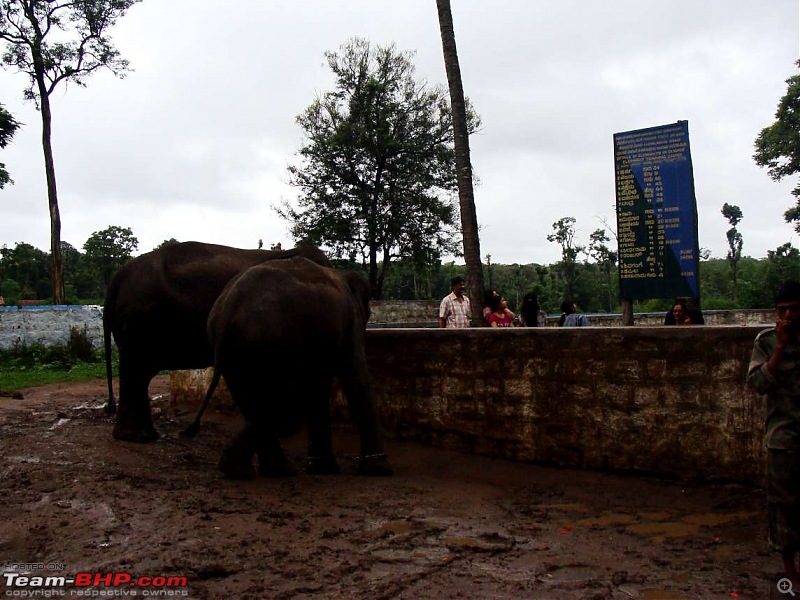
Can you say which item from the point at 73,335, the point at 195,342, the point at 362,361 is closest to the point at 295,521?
the point at 362,361

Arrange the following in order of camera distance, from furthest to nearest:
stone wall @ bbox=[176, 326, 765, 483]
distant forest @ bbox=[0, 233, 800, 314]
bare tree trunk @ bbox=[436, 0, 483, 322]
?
distant forest @ bbox=[0, 233, 800, 314], bare tree trunk @ bbox=[436, 0, 483, 322], stone wall @ bbox=[176, 326, 765, 483]

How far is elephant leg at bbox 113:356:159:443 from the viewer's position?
287 inches

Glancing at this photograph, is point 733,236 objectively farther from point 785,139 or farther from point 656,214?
point 656,214

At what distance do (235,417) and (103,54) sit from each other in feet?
56.3

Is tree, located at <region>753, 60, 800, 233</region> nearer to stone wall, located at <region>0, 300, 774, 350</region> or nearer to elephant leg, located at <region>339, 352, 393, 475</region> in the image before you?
stone wall, located at <region>0, 300, 774, 350</region>

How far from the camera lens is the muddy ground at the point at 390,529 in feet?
11.5

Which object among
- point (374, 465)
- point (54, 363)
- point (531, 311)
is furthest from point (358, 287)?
point (54, 363)

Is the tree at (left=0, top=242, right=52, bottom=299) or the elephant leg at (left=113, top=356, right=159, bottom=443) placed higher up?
the tree at (left=0, top=242, right=52, bottom=299)

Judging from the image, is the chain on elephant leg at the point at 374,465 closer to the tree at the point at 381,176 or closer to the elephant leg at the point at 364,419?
the elephant leg at the point at 364,419

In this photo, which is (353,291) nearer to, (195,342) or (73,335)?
(195,342)

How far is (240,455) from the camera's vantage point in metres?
5.54

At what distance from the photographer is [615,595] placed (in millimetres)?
3373

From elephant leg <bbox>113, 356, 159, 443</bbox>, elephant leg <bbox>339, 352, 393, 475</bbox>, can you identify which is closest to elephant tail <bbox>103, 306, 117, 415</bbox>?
elephant leg <bbox>113, 356, 159, 443</bbox>

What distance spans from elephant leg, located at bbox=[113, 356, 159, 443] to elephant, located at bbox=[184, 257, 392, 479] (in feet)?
6.81
